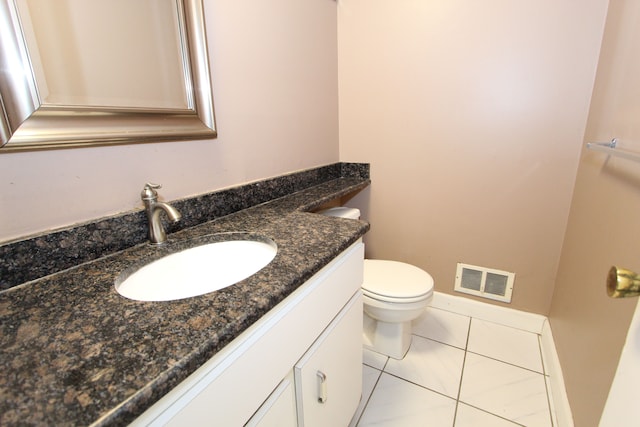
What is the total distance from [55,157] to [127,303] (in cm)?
41

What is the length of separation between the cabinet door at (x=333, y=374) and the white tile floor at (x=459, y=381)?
26 cm

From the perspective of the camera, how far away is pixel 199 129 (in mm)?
1008

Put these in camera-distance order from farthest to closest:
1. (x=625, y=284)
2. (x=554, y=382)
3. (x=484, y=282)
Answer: (x=484, y=282) < (x=554, y=382) < (x=625, y=284)

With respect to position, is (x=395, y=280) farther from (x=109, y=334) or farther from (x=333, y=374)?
(x=109, y=334)

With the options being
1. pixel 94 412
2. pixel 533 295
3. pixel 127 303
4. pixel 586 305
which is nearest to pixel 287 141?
pixel 127 303

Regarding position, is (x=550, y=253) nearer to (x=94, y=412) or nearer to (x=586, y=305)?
(x=586, y=305)

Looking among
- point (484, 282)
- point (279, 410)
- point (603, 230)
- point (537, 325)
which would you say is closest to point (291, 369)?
point (279, 410)

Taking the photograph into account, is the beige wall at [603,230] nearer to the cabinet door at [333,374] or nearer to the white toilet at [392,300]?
the white toilet at [392,300]

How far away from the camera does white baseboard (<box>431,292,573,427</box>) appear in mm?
1185

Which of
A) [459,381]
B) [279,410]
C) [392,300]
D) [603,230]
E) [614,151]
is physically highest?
[614,151]

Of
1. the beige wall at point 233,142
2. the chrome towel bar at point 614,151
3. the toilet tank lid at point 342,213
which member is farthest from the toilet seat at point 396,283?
the chrome towel bar at point 614,151

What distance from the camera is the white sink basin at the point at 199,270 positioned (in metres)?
0.77

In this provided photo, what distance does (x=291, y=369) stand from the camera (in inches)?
27.9

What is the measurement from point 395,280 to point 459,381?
53 cm
